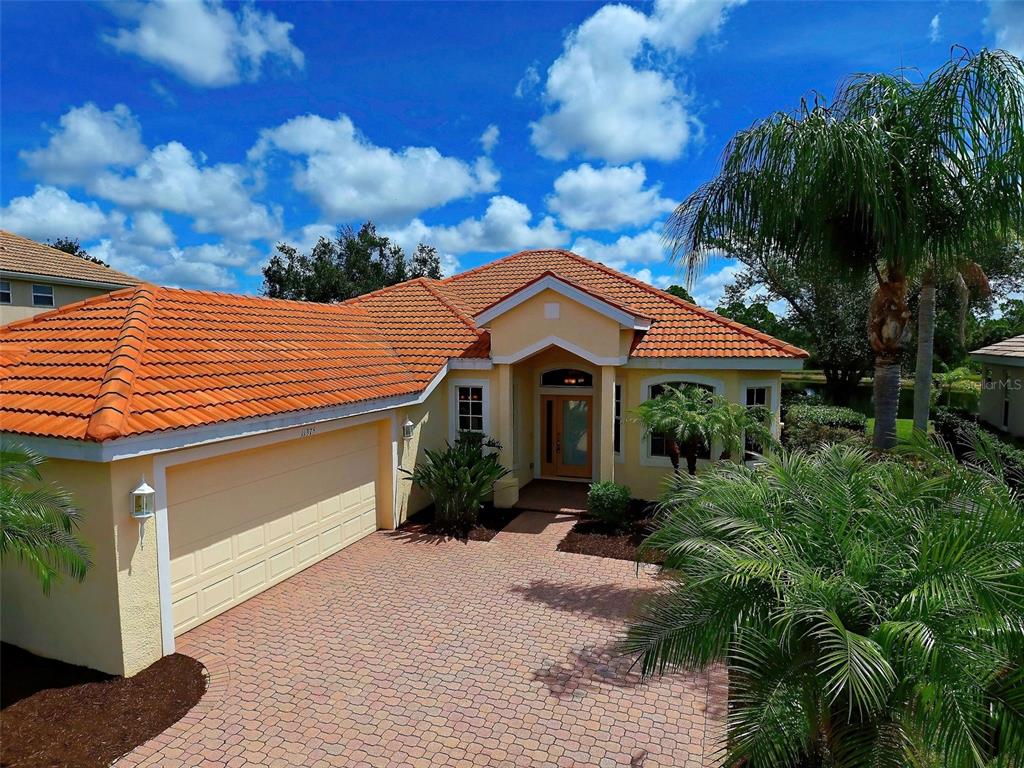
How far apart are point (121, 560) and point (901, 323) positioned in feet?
42.5

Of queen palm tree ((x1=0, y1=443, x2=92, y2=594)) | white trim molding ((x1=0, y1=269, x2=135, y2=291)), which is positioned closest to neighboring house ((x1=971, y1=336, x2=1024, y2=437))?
queen palm tree ((x1=0, y1=443, x2=92, y2=594))

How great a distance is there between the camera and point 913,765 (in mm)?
4012

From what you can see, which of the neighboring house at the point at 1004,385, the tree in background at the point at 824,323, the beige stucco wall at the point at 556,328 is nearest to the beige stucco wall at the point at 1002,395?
the neighboring house at the point at 1004,385

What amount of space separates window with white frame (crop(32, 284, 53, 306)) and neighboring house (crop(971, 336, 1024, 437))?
3967 cm

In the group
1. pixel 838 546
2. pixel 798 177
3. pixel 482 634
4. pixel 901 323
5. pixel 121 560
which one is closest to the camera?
pixel 838 546

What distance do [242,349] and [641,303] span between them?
1056cm

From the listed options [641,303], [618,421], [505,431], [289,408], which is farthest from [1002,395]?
[289,408]

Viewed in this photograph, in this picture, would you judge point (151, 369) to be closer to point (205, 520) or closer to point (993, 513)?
point (205, 520)

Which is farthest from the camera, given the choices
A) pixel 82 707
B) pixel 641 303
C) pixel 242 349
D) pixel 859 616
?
pixel 641 303

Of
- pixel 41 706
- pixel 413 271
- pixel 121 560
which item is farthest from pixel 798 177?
pixel 413 271

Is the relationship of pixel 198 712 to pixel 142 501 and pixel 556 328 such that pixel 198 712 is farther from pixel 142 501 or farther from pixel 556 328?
pixel 556 328

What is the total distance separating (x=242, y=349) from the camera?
11.0 meters

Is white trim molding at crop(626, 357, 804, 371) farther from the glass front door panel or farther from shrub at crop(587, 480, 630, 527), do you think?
shrub at crop(587, 480, 630, 527)

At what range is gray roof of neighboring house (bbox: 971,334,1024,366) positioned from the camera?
70.6 feet
